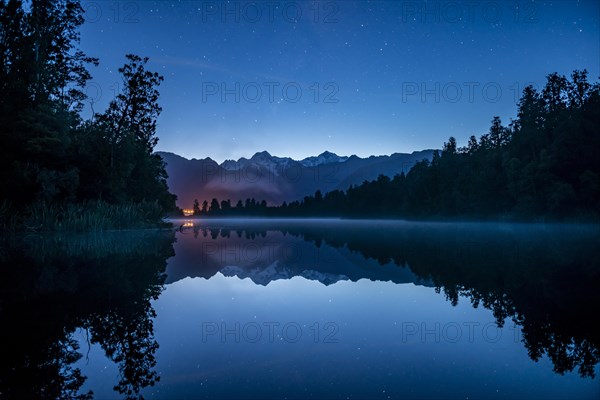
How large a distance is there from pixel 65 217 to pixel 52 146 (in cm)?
396

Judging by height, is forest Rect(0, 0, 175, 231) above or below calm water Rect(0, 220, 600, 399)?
above

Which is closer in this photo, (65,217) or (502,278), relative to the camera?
(502,278)

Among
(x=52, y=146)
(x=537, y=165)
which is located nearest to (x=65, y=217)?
(x=52, y=146)

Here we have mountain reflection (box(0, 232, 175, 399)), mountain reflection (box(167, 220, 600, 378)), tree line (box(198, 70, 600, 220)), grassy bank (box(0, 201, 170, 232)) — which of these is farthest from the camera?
tree line (box(198, 70, 600, 220))

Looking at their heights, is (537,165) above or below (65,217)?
above

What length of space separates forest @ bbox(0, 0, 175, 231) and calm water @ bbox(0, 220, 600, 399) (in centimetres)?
1360

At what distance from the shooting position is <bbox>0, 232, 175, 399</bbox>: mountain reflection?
3.19 metres

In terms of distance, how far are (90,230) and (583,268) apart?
2133 centimetres

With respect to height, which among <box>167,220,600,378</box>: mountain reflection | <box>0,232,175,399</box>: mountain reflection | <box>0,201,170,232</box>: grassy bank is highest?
<box>0,201,170,232</box>: grassy bank

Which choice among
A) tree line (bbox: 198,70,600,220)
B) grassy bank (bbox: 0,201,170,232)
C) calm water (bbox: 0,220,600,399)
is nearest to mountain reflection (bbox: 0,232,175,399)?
calm water (bbox: 0,220,600,399)

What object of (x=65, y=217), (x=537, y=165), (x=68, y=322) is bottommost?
(x=68, y=322)

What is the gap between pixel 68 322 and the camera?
186 inches

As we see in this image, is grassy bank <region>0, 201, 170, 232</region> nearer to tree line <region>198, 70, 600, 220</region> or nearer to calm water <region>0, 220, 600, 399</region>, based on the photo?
calm water <region>0, 220, 600, 399</region>

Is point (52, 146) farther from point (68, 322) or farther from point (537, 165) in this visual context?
point (537, 165)
